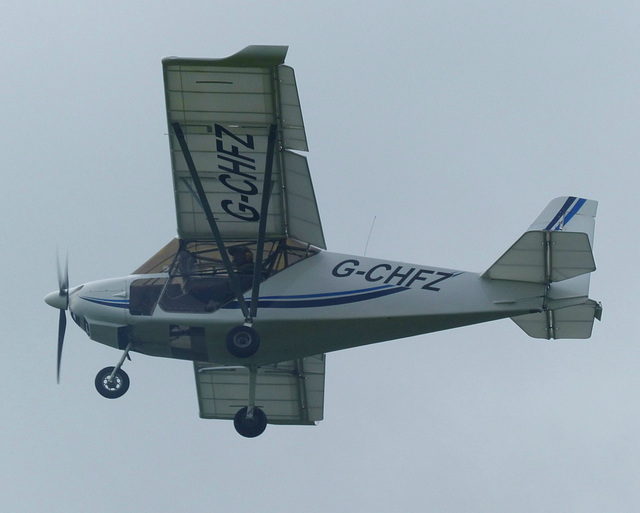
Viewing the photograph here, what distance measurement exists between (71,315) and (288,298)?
3469 millimetres

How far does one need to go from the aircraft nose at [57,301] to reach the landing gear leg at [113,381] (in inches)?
54.8

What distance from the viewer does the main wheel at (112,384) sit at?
18344 mm

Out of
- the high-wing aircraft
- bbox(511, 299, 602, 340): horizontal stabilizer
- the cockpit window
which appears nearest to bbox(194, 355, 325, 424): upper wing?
the high-wing aircraft

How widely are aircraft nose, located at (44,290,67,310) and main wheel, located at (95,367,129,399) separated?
1.43 meters

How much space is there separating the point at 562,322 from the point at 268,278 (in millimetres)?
4391

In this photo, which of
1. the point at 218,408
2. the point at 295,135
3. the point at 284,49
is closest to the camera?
the point at 284,49

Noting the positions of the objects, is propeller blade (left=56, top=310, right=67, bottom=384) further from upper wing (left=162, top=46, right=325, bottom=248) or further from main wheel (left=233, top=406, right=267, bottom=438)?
main wheel (left=233, top=406, right=267, bottom=438)

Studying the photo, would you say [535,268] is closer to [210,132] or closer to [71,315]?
[210,132]

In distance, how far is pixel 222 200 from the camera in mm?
18281

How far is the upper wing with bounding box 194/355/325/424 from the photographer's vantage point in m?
21.2

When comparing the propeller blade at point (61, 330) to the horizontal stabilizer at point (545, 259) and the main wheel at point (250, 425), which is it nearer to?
the main wheel at point (250, 425)

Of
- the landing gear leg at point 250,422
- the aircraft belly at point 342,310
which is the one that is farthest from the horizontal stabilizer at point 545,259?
the landing gear leg at point 250,422

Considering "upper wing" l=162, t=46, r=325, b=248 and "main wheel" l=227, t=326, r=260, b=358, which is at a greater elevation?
"upper wing" l=162, t=46, r=325, b=248

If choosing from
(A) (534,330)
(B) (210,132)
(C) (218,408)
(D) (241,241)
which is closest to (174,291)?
(D) (241,241)
